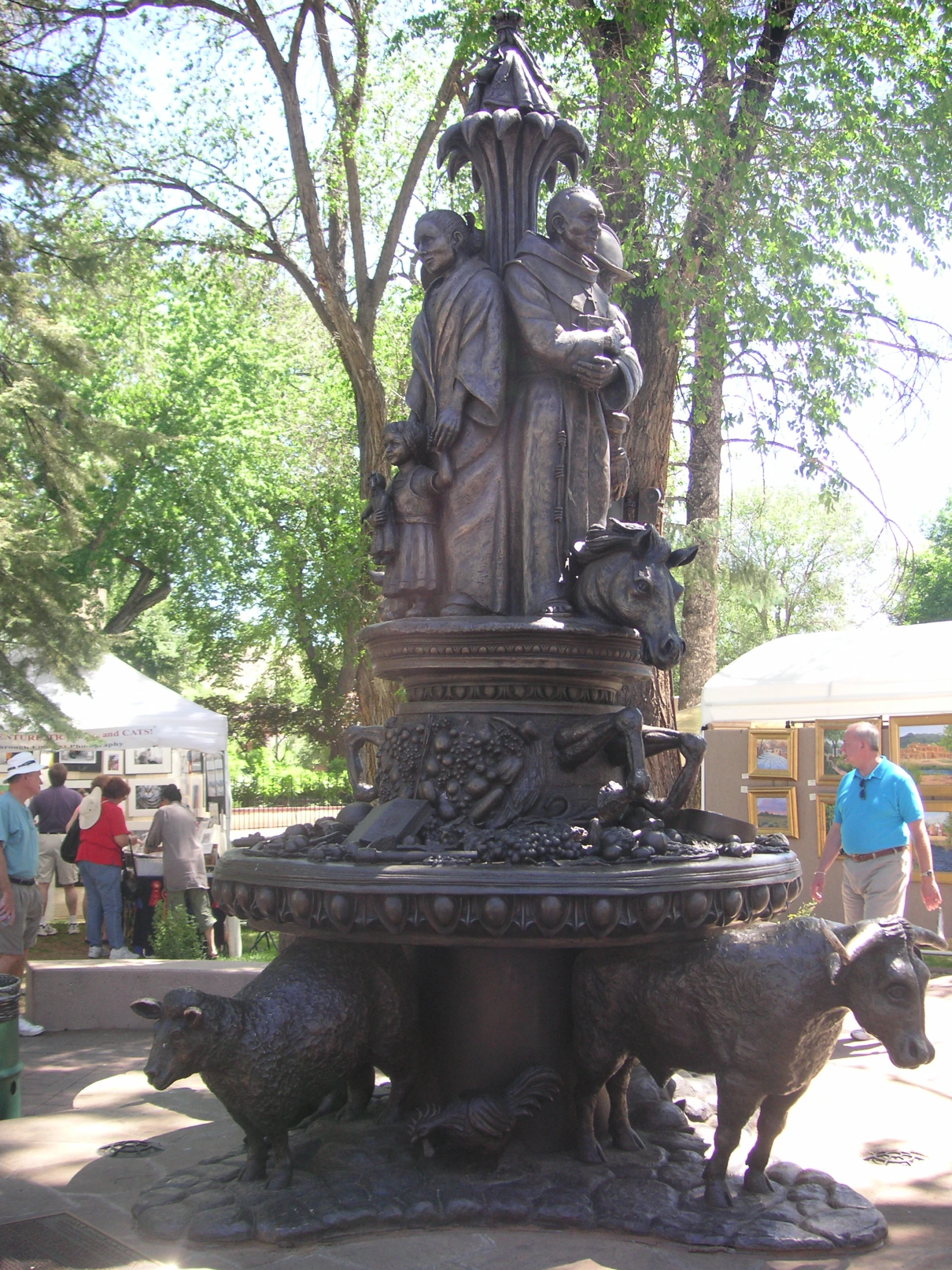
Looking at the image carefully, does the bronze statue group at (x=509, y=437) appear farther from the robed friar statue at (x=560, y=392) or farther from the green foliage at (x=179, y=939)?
the green foliage at (x=179, y=939)

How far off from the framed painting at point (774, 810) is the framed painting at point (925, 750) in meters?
1.24

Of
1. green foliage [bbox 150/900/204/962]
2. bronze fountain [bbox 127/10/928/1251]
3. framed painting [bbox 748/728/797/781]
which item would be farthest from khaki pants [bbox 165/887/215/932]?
bronze fountain [bbox 127/10/928/1251]

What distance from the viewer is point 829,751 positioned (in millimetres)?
11672

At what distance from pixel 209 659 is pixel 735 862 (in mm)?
35856

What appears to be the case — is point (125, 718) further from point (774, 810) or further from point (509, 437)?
point (509, 437)

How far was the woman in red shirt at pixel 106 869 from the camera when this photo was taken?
1126 centimetres

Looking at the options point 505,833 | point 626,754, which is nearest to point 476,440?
point 626,754

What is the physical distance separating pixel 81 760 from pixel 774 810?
8704mm

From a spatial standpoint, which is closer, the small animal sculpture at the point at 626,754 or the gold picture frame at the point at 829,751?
the small animal sculpture at the point at 626,754

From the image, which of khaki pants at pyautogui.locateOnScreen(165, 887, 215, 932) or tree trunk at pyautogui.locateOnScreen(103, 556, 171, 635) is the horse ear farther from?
tree trunk at pyautogui.locateOnScreen(103, 556, 171, 635)

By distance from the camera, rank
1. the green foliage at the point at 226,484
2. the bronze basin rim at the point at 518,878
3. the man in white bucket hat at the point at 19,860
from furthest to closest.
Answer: the green foliage at the point at 226,484 → the man in white bucket hat at the point at 19,860 → the bronze basin rim at the point at 518,878

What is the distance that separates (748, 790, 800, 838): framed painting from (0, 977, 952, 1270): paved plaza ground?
16.0 feet

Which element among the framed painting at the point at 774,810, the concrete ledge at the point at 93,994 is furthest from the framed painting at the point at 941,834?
the concrete ledge at the point at 93,994

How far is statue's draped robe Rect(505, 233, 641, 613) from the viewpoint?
15.6 feet
